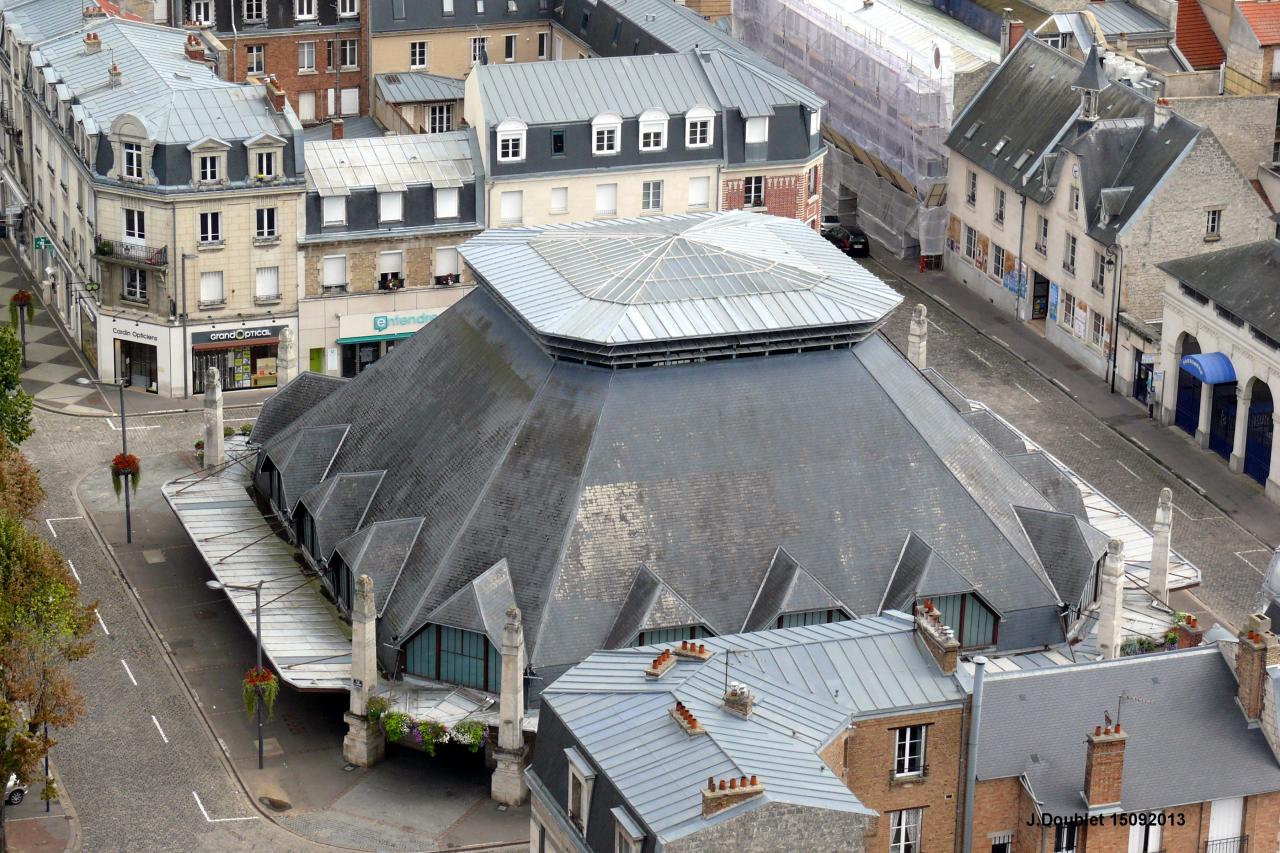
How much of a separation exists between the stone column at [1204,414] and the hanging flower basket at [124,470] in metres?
51.2

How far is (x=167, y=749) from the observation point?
111m

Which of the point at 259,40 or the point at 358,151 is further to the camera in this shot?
the point at 259,40

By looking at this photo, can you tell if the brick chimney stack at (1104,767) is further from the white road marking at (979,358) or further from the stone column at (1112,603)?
the white road marking at (979,358)

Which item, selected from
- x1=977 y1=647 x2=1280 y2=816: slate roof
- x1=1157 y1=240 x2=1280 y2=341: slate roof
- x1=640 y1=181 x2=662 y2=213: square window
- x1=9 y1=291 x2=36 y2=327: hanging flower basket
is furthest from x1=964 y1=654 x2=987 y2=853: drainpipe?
x1=9 y1=291 x2=36 y2=327: hanging flower basket

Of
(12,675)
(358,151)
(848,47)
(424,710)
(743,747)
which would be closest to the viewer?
(743,747)

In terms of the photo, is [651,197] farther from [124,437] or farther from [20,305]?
[20,305]

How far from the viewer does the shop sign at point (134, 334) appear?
143 meters

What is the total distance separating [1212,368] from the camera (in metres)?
137

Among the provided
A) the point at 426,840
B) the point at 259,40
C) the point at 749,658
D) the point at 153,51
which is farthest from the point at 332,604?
the point at 259,40

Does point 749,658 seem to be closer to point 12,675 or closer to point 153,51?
point 12,675

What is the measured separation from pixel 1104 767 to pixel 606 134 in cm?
6426

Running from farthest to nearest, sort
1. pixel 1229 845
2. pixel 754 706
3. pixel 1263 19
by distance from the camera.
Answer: pixel 1263 19, pixel 1229 845, pixel 754 706

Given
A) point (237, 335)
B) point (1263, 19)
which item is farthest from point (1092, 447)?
point (237, 335)

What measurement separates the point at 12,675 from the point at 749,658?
26.2m
